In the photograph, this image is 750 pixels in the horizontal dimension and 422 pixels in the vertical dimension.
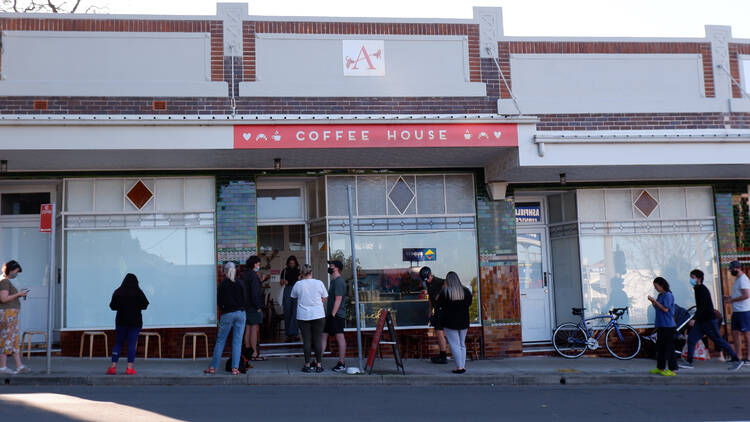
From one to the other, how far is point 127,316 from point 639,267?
30.1ft

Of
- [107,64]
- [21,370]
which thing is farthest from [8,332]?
[107,64]

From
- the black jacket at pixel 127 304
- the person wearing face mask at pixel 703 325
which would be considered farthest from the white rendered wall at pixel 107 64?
the person wearing face mask at pixel 703 325

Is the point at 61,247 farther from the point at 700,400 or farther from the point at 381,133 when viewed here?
the point at 700,400

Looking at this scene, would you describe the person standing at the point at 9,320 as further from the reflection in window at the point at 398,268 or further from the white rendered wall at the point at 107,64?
the reflection in window at the point at 398,268

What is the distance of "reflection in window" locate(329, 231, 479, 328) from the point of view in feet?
40.4

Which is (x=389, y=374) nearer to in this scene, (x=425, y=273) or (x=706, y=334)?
(x=425, y=273)

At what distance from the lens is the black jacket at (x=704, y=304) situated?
450 inches

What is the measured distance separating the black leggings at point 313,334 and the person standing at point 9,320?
3.95m

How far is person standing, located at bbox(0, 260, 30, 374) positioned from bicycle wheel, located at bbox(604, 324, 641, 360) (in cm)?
970

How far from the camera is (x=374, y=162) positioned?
12.1 m

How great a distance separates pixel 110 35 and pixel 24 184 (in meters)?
3.04

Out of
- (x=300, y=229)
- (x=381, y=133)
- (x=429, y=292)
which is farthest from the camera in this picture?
(x=300, y=229)

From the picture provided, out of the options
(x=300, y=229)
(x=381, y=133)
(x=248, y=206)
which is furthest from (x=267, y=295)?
(x=381, y=133)

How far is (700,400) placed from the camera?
9.10 meters
